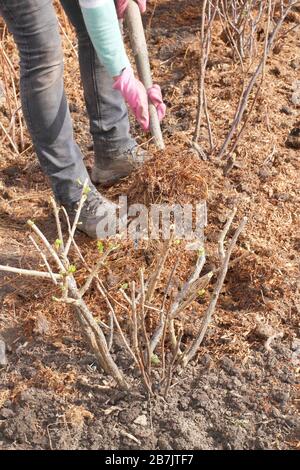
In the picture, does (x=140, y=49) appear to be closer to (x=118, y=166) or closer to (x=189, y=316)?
(x=118, y=166)

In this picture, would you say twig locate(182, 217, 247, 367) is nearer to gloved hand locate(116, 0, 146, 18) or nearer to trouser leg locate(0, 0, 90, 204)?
trouser leg locate(0, 0, 90, 204)

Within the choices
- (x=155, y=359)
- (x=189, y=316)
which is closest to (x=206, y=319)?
(x=155, y=359)

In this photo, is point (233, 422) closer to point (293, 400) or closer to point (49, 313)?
point (293, 400)

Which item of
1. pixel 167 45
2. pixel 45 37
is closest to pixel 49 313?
pixel 45 37

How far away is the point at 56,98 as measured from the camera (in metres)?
2.87

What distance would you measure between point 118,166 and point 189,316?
0.81m

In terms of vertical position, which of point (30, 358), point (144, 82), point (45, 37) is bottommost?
point (30, 358)

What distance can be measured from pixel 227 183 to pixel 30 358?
1.14 meters

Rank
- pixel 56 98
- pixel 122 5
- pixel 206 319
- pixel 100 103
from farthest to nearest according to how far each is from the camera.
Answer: pixel 100 103 → pixel 122 5 → pixel 56 98 → pixel 206 319

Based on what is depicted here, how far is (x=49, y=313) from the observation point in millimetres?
2807

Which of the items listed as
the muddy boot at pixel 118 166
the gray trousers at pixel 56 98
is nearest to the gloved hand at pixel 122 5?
the gray trousers at pixel 56 98

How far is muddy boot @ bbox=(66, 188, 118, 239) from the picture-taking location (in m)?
3.06
